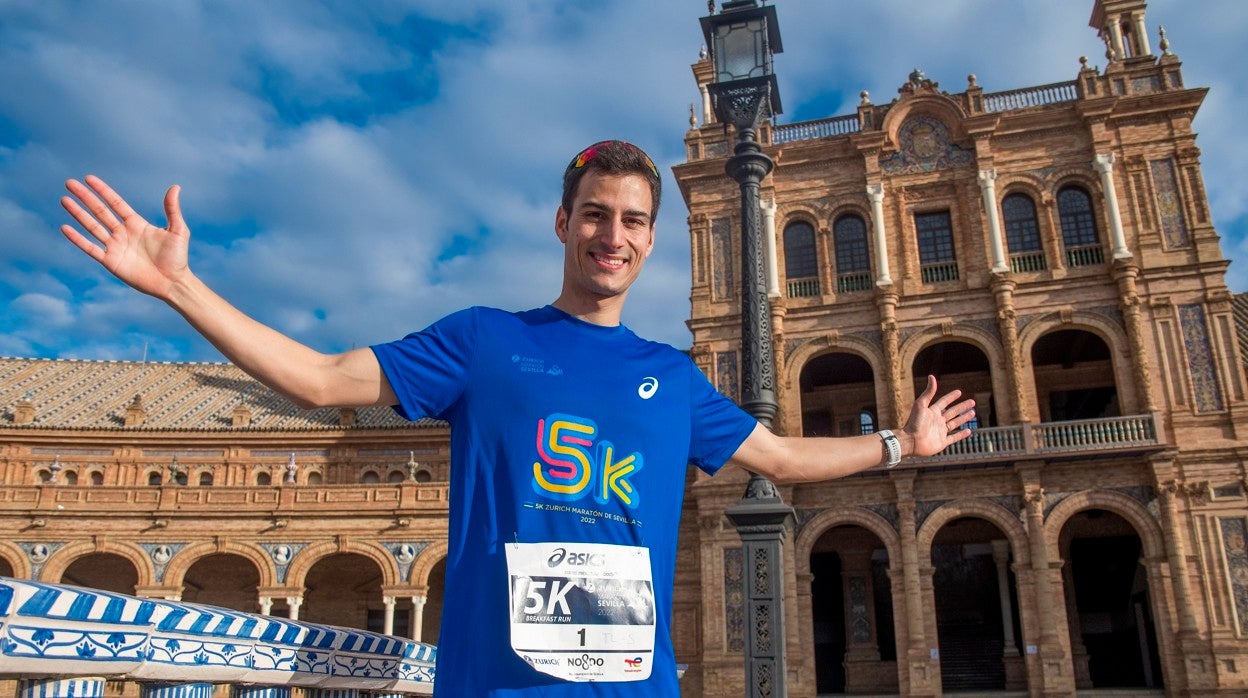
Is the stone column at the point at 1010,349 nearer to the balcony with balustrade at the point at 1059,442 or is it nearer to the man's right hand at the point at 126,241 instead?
the balcony with balustrade at the point at 1059,442

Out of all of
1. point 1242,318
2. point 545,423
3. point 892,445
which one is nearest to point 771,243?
point 1242,318

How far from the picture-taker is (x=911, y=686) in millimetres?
23516

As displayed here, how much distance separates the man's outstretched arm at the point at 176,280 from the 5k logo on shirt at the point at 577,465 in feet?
1.68

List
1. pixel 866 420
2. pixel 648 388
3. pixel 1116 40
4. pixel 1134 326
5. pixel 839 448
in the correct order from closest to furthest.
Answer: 1. pixel 648 388
2. pixel 839 448
3. pixel 1134 326
4. pixel 1116 40
5. pixel 866 420

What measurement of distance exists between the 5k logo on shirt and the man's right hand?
3.12 ft

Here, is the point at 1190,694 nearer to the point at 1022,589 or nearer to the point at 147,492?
the point at 1022,589

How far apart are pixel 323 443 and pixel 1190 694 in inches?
1095

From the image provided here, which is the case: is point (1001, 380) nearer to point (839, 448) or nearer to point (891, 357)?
point (891, 357)

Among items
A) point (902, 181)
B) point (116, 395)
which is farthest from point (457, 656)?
point (116, 395)

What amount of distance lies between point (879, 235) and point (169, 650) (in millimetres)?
25120

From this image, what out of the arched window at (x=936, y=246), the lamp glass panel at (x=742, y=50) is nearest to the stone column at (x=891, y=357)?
the arched window at (x=936, y=246)

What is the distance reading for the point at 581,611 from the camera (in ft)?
7.98

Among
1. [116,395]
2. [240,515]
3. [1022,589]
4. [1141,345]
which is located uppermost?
[116,395]

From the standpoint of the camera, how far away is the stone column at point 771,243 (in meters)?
28.0
